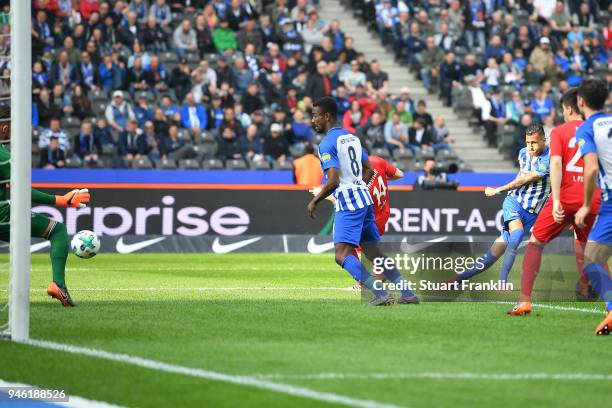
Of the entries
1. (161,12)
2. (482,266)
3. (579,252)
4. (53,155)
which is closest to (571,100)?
(579,252)

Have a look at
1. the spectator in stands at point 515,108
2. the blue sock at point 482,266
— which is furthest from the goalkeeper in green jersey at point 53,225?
the spectator in stands at point 515,108

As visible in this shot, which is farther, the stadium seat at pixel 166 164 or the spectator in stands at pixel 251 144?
the spectator in stands at pixel 251 144

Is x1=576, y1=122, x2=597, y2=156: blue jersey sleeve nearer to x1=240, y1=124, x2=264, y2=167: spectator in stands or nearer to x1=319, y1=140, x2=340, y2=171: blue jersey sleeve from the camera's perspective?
x1=319, y1=140, x2=340, y2=171: blue jersey sleeve

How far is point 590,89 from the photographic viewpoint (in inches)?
405

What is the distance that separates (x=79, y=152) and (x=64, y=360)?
17.9 meters

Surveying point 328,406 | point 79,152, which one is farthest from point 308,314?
point 79,152

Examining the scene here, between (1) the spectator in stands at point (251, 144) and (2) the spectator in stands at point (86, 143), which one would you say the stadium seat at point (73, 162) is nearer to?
(2) the spectator in stands at point (86, 143)

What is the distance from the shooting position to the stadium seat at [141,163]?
26141 millimetres

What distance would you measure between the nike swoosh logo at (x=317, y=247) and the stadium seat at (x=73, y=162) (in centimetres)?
510

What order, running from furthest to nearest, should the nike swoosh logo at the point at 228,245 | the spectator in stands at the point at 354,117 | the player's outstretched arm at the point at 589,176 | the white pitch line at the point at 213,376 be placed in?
the spectator in stands at the point at 354,117, the nike swoosh logo at the point at 228,245, the player's outstretched arm at the point at 589,176, the white pitch line at the point at 213,376

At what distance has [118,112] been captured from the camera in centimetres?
2695

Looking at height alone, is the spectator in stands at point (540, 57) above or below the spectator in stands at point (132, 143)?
above

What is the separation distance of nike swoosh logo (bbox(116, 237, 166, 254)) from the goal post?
13.4 meters

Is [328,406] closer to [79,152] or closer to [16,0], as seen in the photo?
[16,0]
